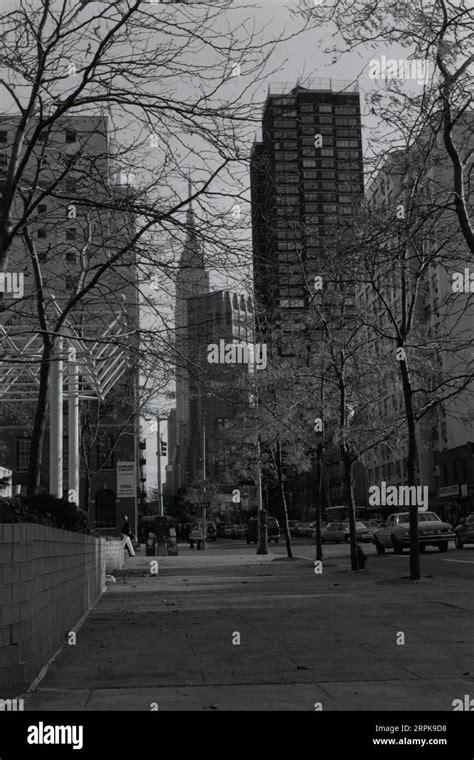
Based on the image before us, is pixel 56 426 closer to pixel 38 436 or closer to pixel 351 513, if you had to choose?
pixel 38 436

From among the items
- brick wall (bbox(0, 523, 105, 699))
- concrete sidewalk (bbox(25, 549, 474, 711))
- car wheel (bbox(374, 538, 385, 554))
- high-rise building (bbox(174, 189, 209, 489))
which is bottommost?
car wheel (bbox(374, 538, 385, 554))

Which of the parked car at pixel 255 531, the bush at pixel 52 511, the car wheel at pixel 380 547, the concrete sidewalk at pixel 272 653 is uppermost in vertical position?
the bush at pixel 52 511

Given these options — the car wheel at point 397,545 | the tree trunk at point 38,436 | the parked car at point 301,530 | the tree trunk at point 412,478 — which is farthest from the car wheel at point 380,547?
the parked car at point 301,530

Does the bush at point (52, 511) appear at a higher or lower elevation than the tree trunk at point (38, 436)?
lower

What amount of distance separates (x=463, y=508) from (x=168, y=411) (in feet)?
188

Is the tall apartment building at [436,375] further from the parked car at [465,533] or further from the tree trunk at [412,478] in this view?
the parked car at [465,533]

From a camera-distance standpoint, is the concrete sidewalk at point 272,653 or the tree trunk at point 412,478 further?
the tree trunk at point 412,478

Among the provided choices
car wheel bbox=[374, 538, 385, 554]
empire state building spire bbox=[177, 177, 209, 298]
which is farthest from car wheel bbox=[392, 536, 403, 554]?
empire state building spire bbox=[177, 177, 209, 298]

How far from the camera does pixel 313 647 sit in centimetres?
881

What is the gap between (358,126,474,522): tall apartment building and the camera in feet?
42.7

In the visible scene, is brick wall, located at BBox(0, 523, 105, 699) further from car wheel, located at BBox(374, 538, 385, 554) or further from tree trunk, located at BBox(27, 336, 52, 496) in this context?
car wheel, located at BBox(374, 538, 385, 554)

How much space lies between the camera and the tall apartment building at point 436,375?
13.0 m

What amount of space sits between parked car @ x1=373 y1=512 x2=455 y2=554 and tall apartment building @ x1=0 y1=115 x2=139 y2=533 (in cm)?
1021

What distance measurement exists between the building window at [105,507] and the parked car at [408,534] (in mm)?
36412
